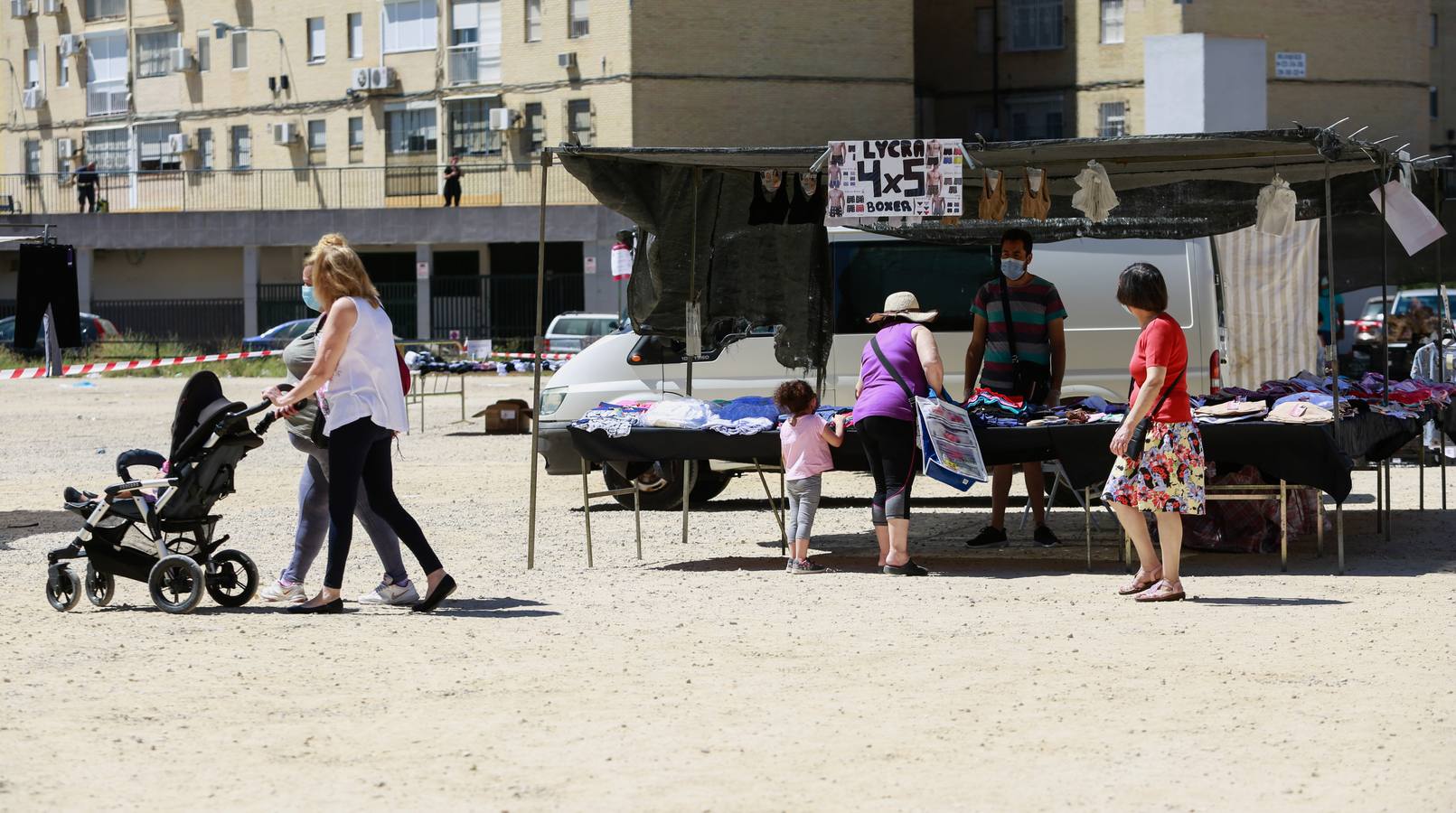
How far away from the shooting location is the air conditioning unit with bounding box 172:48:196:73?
2282 inches

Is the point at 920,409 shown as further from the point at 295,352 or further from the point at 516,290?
the point at 516,290

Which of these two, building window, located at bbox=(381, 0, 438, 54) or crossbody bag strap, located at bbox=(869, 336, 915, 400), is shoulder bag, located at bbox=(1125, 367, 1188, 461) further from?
building window, located at bbox=(381, 0, 438, 54)

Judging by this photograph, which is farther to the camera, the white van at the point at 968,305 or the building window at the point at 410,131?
the building window at the point at 410,131

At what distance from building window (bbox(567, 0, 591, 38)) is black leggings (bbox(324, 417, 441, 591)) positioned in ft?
143

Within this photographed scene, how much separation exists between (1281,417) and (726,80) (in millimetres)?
40992

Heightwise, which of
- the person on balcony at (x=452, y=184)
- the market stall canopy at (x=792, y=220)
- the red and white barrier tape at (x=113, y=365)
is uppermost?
the person on balcony at (x=452, y=184)

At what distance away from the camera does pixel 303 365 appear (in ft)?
31.2

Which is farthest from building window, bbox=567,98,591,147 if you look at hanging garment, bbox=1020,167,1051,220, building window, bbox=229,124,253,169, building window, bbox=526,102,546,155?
hanging garment, bbox=1020,167,1051,220

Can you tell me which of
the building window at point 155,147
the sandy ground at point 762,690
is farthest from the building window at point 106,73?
the sandy ground at point 762,690

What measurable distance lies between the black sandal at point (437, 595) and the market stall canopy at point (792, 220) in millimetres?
3378

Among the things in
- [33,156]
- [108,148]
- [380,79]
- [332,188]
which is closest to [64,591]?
[332,188]

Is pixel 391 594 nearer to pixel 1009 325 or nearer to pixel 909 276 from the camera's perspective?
pixel 1009 325

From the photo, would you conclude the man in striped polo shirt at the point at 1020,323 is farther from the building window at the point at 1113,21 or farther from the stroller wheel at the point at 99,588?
the building window at the point at 1113,21

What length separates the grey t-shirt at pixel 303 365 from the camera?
9.38m
